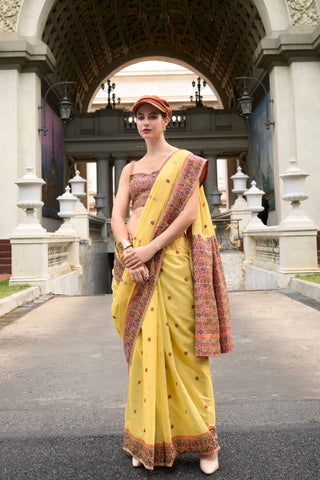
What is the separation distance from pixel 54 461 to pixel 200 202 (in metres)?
1.54

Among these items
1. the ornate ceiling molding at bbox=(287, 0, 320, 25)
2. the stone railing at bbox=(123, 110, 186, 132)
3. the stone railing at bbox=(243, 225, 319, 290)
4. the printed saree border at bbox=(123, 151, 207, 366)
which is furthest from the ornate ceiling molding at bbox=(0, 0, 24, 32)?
the printed saree border at bbox=(123, 151, 207, 366)

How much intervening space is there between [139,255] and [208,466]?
1076 mm

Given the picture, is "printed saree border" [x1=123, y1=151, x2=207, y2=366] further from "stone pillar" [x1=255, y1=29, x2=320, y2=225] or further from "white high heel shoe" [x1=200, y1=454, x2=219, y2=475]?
"stone pillar" [x1=255, y1=29, x2=320, y2=225]

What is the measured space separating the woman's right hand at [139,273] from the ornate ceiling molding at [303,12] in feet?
59.5

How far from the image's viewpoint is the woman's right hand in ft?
7.62

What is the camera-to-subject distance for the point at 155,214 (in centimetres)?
241

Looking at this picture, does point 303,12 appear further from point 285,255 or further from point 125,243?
point 125,243

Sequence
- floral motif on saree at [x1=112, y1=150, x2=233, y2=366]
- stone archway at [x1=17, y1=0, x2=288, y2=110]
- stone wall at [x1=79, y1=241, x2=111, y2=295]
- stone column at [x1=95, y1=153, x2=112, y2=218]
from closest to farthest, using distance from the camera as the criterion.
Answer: floral motif on saree at [x1=112, y1=150, x2=233, y2=366]
stone wall at [x1=79, y1=241, x2=111, y2=295]
stone archway at [x1=17, y1=0, x2=288, y2=110]
stone column at [x1=95, y1=153, x2=112, y2=218]

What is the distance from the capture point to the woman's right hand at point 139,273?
2322 mm

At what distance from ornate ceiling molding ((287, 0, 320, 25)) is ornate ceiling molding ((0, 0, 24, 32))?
10343 millimetres

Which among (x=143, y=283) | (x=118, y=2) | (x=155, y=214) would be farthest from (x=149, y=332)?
(x=118, y=2)

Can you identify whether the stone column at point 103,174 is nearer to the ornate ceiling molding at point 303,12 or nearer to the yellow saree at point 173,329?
the ornate ceiling molding at point 303,12

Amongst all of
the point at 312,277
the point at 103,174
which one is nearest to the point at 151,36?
the point at 103,174

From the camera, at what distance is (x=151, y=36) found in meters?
29.6
